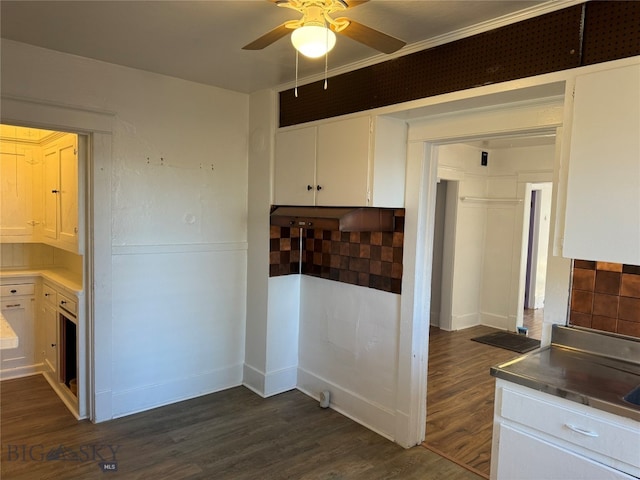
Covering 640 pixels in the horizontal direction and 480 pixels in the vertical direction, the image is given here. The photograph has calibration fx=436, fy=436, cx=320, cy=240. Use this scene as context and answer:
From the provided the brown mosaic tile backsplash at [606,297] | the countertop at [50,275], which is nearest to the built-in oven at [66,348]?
the countertop at [50,275]

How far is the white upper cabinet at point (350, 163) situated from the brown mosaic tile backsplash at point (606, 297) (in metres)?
1.13

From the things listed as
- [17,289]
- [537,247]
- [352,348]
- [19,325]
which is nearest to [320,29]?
[352,348]

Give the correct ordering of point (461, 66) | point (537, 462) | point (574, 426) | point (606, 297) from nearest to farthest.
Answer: point (574, 426) < point (537, 462) < point (606, 297) < point (461, 66)

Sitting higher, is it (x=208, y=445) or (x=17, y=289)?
(x=17, y=289)

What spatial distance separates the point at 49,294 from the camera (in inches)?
148

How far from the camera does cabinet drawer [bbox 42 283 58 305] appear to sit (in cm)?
361

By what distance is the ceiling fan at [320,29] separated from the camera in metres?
1.67

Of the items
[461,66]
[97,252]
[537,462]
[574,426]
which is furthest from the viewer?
[97,252]

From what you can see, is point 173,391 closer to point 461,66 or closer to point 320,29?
point 320,29

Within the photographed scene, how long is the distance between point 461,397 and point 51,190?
3.84 meters

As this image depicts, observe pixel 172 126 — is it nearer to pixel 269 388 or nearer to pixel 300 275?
pixel 300 275

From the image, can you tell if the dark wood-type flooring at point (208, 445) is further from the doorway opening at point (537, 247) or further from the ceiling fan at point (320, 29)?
the doorway opening at point (537, 247)

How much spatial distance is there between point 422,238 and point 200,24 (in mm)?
1762

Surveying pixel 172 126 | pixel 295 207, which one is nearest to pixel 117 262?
pixel 172 126
